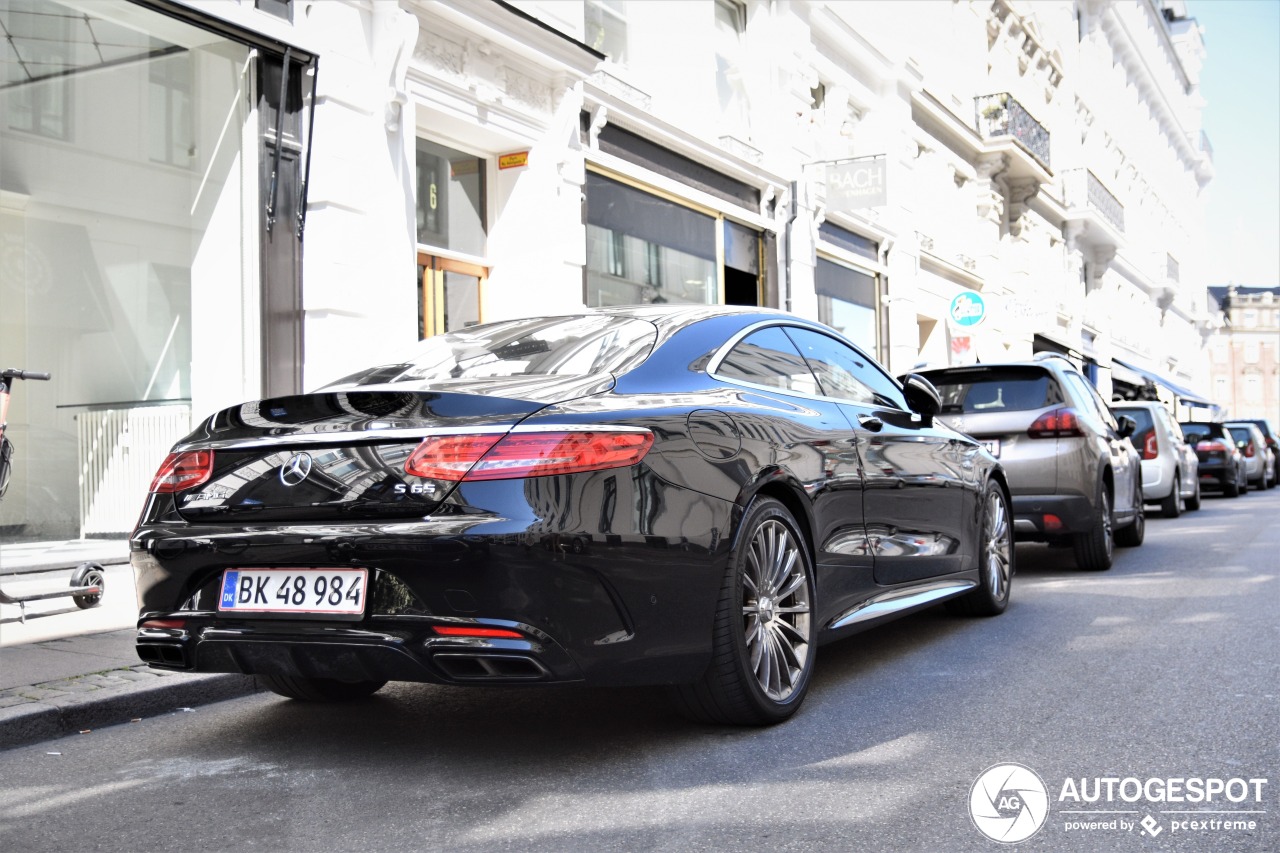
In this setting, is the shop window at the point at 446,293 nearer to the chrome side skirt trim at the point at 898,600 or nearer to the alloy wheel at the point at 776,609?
the chrome side skirt trim at the point at 898,600

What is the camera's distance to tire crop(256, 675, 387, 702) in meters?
4.78

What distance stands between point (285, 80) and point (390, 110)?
1285mm

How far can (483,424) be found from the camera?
3582mm

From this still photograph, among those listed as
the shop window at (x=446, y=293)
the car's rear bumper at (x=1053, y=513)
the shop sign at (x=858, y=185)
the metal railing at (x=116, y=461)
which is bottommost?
the car's rear bumper at (x=1053, y=513)

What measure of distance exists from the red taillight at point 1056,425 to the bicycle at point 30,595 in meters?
6.07

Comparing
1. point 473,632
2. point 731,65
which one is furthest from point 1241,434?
point 473,632

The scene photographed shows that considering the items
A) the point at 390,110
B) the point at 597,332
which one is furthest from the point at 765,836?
the point at 390,110

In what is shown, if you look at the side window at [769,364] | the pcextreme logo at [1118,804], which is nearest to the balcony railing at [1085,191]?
the side window at [769,364]

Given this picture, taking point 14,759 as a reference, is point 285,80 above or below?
above

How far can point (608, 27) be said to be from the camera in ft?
46.2

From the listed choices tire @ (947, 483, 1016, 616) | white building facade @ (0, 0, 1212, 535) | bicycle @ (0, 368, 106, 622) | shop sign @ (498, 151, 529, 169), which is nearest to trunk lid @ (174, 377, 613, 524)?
white building facade @ (0, 0, 1212, 535)

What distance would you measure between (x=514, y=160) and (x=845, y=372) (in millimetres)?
7333

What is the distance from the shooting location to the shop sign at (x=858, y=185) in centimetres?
1788

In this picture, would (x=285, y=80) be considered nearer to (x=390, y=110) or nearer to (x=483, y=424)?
(x=390, y=110)
